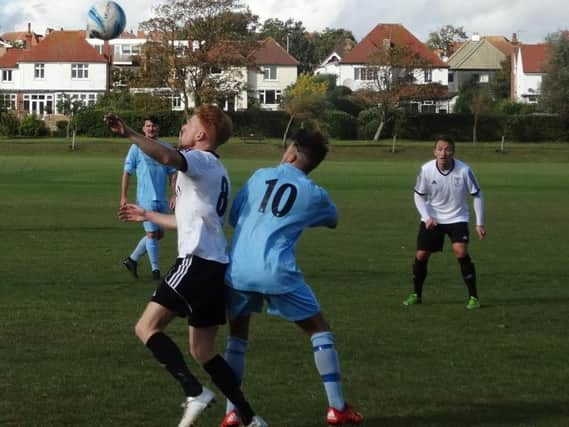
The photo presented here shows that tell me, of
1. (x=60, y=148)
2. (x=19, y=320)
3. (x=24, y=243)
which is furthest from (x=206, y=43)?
(x=19, y=320)

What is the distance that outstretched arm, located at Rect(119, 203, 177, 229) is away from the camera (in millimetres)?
7262

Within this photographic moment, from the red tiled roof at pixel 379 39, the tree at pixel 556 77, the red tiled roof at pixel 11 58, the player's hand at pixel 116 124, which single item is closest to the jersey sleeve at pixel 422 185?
the player's hand at pixel 116 124

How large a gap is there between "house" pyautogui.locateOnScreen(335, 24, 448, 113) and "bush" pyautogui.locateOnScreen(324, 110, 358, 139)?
894 cm

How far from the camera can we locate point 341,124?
293 feet

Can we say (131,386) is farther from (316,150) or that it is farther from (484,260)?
(484,260)

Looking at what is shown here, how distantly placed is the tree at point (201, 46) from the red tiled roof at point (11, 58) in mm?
35730

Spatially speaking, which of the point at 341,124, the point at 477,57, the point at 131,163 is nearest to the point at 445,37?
the point at 477,57

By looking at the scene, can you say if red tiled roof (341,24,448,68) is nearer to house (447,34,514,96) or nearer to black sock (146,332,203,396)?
house (447,34,514,96)

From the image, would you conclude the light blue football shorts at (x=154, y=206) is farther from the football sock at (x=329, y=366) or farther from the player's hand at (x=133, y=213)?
the football sock at (x=329, y=366)

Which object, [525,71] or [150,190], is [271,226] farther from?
[525,71]

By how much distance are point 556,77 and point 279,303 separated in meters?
90.8

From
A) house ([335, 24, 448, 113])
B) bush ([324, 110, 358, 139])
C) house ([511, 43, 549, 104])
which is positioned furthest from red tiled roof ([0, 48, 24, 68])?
house ([511, 43, 549, 104])

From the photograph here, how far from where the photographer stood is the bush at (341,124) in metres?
88.5

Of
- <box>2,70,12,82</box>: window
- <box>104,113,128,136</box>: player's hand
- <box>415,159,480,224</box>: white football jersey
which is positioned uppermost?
<box>2,70,12,82</box>: window
